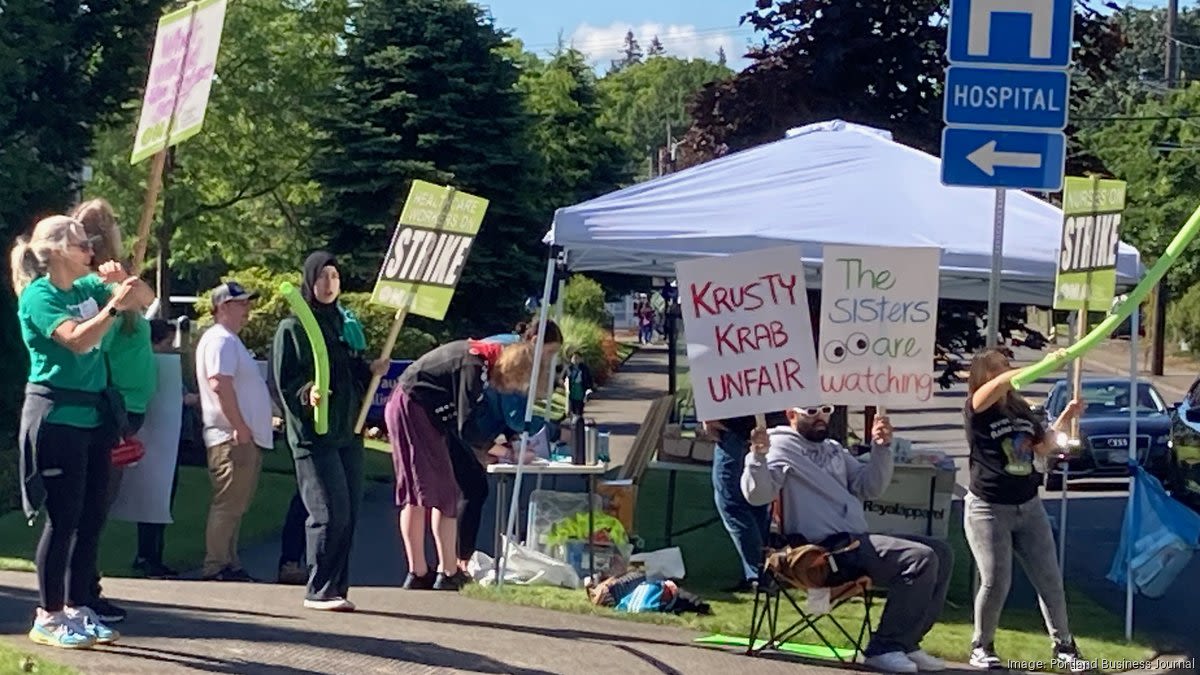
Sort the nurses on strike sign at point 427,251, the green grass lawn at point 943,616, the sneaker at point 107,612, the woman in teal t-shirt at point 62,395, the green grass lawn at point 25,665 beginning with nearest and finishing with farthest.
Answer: the green grass lawn at point 25,665, the woman in teal t-shirt at point 62,395, the sneaker at point 107,612, the green grass lawn at point 943,616, the nurses on strike sign at point 427,251

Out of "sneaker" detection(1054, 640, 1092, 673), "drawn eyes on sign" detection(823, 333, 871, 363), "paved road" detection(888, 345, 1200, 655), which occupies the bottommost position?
"paved road" detection(888, 345, 1200, 655)

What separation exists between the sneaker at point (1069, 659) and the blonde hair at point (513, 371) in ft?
11.6

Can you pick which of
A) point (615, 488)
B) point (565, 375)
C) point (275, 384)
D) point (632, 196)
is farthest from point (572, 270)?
point (565, 375)

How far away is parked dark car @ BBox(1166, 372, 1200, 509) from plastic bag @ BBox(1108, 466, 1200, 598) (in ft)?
21.8

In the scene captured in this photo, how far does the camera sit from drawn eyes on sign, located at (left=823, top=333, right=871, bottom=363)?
29.0 ft

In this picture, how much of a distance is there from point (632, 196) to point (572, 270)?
2.61ft

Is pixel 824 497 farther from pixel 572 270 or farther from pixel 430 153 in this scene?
pixel 430 153

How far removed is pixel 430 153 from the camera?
31516 mm

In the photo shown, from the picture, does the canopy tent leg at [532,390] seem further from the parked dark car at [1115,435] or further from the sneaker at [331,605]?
the parked dark car at [1115,435]

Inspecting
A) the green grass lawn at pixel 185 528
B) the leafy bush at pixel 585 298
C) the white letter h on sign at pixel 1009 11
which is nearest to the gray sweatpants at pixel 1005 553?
the white letter h on sign at pixel 1009 11

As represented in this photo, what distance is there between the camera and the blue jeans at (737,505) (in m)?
10.6

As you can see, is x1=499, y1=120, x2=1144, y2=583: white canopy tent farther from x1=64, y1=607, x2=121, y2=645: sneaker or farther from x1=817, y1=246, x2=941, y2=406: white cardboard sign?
x1=64, y1=607, x2=121, y2=645: sneaker

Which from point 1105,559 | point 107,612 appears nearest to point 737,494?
point 107,612

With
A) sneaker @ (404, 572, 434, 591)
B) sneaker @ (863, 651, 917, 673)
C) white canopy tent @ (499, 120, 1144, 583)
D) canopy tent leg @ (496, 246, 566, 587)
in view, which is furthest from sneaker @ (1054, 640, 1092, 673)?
sneaker @ (404, 572, 434, 591)
